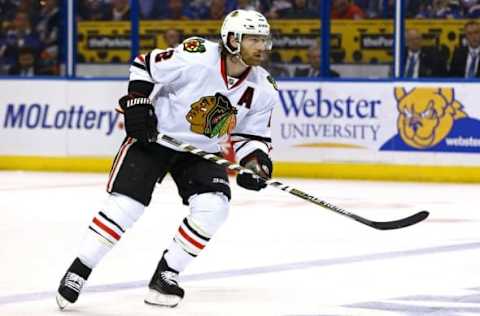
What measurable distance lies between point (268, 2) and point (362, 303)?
317 inches

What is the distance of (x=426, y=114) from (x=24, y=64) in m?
4.16

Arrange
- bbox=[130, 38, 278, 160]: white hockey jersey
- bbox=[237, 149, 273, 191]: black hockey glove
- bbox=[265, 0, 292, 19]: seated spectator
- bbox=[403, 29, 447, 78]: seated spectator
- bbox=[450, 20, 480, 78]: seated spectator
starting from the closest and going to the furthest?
bbox=[130, 38, 278, 160]: white hockey jersey < bbox=[237, 149, 273, 191]: black hockey glove < bbox=[450, 20, 480, 78]: seated spectator < bbox=[403, 29, 447, 78]: seated spectator < bbox=[265, 0, 292, 19]: seated spectator

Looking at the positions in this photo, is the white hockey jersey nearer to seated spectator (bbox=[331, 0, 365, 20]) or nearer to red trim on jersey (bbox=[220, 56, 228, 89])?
red trim on jersey (bbox=[220, 56, 228, 89])

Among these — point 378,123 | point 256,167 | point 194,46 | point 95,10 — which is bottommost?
point 378,123

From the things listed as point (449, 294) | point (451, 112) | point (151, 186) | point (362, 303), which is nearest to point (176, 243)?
point (151, 186)

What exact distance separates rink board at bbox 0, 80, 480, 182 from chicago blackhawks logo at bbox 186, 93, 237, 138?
7062 mm

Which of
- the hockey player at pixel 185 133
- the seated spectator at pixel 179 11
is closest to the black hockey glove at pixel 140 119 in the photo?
the hockey player at pixel 185 133

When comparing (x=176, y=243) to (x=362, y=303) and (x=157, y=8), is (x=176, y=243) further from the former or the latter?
(x=157, y=8)

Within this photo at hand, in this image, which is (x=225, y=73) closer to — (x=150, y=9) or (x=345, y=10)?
Result: (x=345, y=10)

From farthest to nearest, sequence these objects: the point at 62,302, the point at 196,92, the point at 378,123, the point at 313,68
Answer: the point at 313,68
the point at 378,123
the point at 196,92
the point at 62,302

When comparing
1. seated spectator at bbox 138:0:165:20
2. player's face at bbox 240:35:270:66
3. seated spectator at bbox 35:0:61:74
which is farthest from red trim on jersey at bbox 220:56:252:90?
seated spectator at bbox 35:0:61:74

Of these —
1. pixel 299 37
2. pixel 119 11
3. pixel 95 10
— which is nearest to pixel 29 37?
pixel 95 10

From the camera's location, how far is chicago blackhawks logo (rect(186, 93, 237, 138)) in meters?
6.30

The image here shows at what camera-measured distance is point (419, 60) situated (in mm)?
13602
